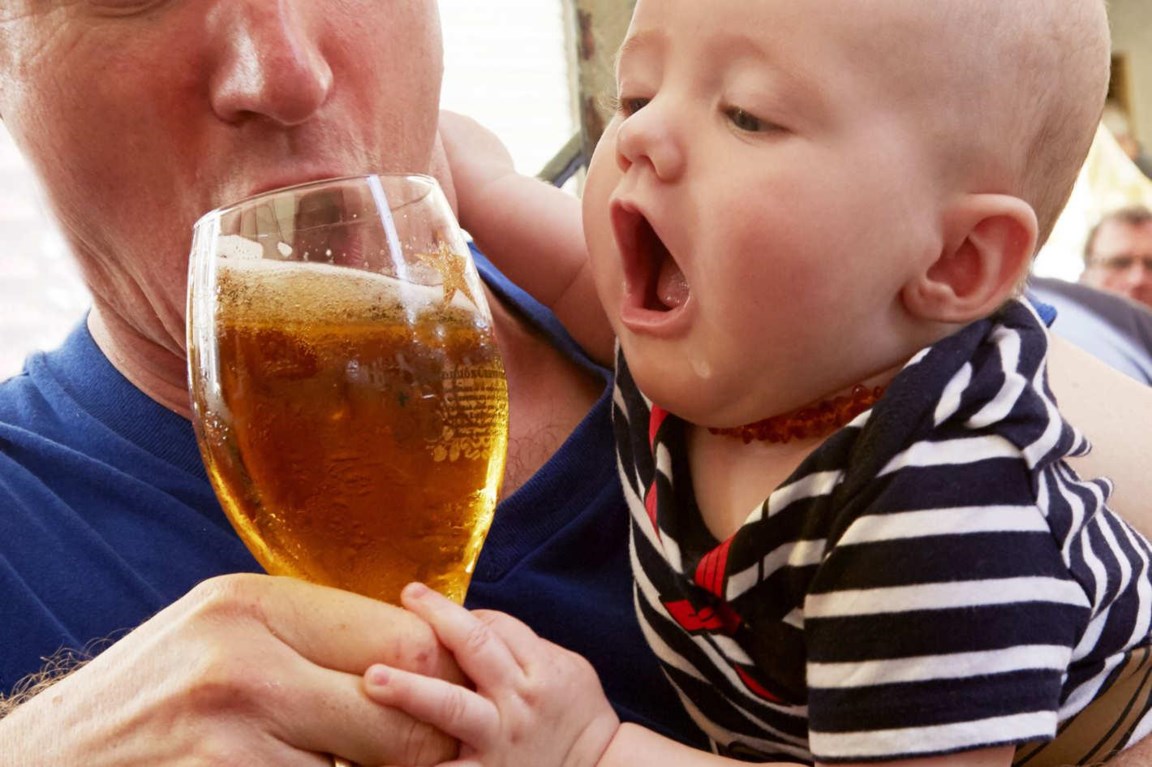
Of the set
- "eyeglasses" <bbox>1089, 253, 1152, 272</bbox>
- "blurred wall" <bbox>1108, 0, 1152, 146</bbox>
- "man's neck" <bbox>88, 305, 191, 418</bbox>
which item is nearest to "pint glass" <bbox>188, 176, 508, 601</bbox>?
"man's neck" <bbox>88, 305, 191, 418</bbox>

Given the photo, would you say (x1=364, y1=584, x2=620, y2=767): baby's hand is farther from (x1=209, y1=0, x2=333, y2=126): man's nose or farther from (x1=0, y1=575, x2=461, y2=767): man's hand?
(x1=209, y1=0, x2=333, y2=126): man's nose

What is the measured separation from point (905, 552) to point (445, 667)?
0.37 m

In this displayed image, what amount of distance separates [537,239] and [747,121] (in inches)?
26.1

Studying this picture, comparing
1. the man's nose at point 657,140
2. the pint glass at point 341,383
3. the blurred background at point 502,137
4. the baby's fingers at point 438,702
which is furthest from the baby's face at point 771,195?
the blurred background at point 502,137

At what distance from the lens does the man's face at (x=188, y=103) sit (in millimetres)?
1137

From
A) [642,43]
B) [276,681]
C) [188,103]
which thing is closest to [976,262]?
[642,43]

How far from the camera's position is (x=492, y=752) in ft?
2.78

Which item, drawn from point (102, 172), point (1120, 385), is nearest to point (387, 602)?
point (102, 172)

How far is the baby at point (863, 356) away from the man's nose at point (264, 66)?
13.0 inches

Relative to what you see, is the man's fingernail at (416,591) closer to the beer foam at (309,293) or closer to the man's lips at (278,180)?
the beer foam at (309,293)

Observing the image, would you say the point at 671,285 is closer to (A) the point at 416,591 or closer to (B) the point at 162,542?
(A) the point at 416,591

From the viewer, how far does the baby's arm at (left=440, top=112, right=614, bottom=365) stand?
1531 mm

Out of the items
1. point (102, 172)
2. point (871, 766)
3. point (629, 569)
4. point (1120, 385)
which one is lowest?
point (629, 569)

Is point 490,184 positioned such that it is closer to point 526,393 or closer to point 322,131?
point 526,393
